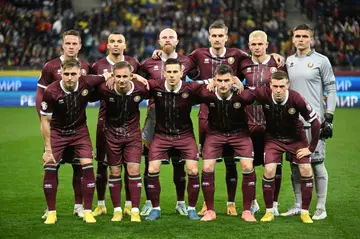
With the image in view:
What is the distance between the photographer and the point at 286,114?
9.19m

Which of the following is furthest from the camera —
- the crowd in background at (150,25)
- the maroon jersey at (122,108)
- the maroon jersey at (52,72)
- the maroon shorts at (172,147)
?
the crowd in background at (150,25)

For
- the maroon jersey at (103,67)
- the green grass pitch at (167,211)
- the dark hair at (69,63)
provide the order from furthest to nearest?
the maroon jersey at (103,67), the dark hair at (69,63), the green grass pitch at (167,211)

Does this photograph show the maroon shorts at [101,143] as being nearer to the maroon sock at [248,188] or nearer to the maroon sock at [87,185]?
the maroon sock at [87,185]

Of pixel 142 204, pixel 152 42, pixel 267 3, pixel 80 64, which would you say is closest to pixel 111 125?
pixel 80 64

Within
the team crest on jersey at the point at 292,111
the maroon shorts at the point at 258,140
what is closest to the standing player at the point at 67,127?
the maroon shorts at the point at 258,140

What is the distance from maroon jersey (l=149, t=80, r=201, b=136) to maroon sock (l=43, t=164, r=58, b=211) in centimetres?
133

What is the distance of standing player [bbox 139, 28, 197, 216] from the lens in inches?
382

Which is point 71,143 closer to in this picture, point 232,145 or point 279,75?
point 232,145

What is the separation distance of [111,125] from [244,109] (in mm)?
1556

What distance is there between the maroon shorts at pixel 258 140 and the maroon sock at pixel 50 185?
2.40m

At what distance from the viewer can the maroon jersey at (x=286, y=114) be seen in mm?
9102

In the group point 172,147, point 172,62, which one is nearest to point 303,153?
point 172,147

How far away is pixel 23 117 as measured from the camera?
20.5 metres

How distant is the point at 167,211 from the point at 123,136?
1175 mm
